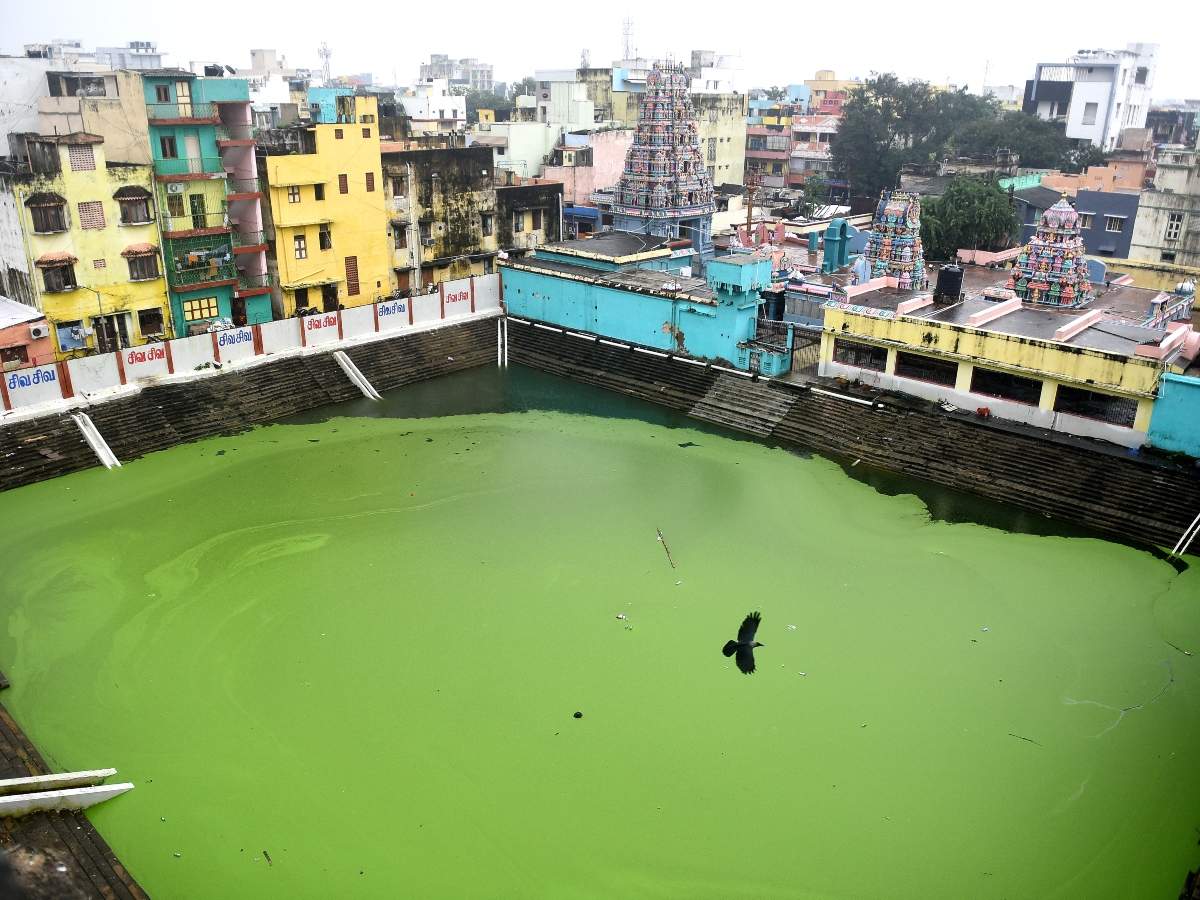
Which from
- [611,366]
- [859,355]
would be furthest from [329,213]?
[859,355]

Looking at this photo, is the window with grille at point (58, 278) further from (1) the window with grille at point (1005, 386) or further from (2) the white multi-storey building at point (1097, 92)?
(2) the white multi-storey building at point (1097, 92)

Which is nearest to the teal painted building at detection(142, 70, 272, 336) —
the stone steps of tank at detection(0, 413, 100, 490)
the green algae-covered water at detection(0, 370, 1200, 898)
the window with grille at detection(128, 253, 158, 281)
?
the window with grille at detection(128, 253, 158, 281)

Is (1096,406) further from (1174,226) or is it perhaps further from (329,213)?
(329,213)

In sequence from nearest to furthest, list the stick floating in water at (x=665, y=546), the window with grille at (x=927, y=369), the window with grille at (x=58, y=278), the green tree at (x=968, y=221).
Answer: the stick floating in water at (x=665, y=546) → the window with grille at (x=927, y=369) → the window with grille at (x=58, y=278) → the green tree at (x=968, y=221)

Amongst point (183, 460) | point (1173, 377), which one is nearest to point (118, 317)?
point (183, 460)

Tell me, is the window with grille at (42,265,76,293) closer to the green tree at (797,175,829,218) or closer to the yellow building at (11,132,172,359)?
the yellow building at (11,132,172,359)

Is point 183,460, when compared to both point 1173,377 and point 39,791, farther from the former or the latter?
point 1173,377

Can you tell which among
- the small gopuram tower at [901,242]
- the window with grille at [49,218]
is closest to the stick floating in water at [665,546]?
the small gopuram tower at [901,242]
